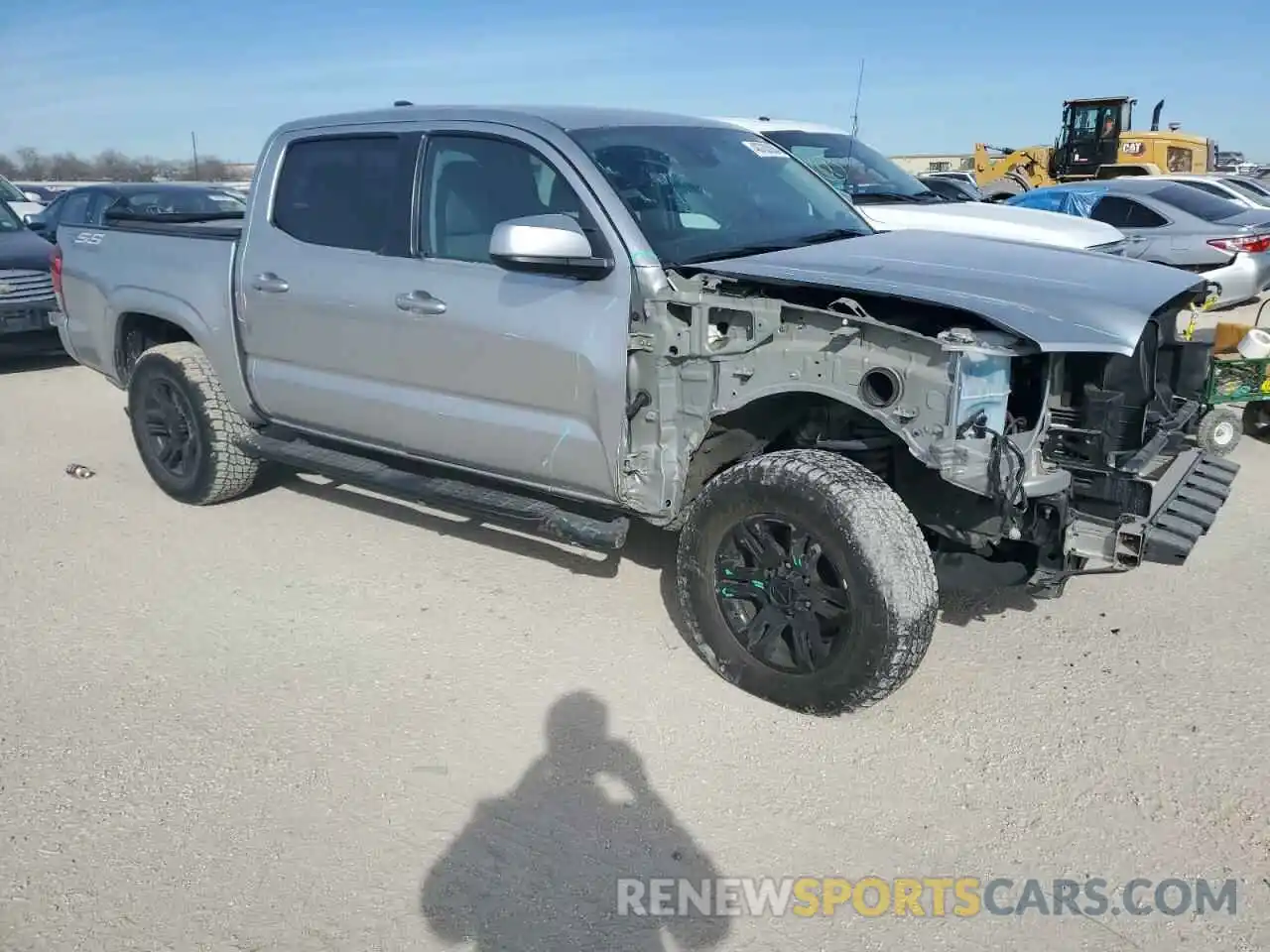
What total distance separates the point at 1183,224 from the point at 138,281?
1149 centimetres

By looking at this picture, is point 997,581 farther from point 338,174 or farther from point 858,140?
point 858,140

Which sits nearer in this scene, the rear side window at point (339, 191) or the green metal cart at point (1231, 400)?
the rear side window at point (339, 191)

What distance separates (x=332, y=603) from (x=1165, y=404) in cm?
345

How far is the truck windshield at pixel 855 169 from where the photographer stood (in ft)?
27.2

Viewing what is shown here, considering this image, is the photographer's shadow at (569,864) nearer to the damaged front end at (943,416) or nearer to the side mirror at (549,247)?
the damaged front end at (943,416)

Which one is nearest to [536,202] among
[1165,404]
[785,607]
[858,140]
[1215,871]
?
[785,607]

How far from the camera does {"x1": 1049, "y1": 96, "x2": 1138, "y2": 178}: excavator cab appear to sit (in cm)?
2456

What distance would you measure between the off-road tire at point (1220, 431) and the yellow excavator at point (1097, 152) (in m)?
20.4

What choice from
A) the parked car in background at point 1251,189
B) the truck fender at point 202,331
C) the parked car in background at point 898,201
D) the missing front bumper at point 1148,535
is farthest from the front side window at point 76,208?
the parked car in background at point 1251,189

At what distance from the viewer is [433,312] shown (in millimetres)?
4316

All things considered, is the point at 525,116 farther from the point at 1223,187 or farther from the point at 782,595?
the point at 1223,187

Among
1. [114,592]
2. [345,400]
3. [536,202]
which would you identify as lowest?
[114,592]

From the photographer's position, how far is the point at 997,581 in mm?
4656

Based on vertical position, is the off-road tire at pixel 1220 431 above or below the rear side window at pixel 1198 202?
below
